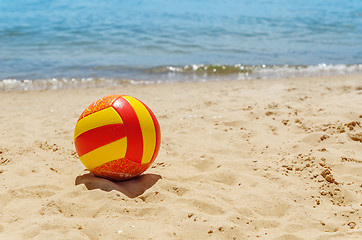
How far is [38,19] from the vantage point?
17.6 metres

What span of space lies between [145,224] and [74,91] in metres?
5.89

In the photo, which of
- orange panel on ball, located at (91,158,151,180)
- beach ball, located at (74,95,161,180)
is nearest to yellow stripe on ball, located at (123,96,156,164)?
beach ball, located at (74,95,161,180)

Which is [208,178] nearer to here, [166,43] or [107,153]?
[107,153]

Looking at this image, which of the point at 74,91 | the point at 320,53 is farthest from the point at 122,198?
the point at 320,53

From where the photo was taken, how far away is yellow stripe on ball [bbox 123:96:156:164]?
13.1ft

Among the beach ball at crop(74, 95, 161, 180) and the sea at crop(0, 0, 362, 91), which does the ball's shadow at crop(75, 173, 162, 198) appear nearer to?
the beach ball at crop(74, 95, 161, 180)

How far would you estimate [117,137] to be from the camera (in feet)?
12.9

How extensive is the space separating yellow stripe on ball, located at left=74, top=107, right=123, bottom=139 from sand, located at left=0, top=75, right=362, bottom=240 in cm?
51

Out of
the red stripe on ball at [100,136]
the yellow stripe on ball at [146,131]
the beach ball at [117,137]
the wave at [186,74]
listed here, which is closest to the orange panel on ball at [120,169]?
the beach ball at [117,137]

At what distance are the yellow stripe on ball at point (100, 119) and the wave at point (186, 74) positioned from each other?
17.6ft

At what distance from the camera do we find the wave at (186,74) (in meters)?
9.35

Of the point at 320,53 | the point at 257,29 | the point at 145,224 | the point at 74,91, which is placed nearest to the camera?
the point at 145,224

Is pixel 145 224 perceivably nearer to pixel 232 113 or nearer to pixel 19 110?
pixel 232 113

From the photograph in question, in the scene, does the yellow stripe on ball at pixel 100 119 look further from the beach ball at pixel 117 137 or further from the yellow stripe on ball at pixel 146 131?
the yellow stripe on ball at pixel 146 131
